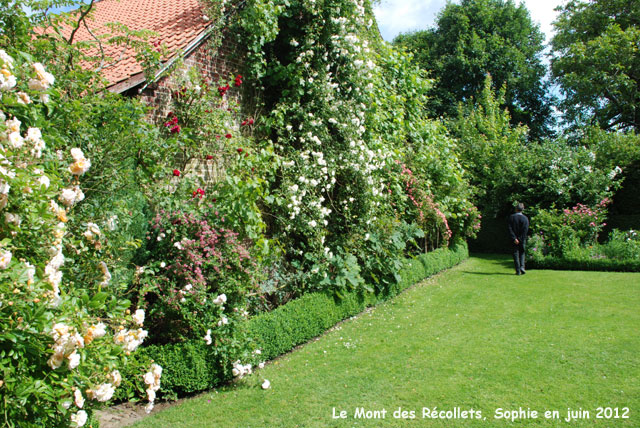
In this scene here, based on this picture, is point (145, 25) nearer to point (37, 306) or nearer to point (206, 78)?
point (206, 78)

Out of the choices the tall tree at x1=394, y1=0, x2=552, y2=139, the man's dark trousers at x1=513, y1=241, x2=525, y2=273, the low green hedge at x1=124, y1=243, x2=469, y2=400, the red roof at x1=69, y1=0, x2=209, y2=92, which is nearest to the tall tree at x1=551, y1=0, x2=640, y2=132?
the tall tree at x1=394, y1=0, x2=552, y2=139

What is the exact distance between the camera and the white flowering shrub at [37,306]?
6.75 ft

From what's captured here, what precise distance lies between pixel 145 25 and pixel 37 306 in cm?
773

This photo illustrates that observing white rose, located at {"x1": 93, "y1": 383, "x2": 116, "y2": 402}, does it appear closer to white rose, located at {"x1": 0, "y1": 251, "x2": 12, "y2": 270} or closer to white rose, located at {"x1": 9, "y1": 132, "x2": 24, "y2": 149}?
white rose, located at {"x1": 0, "y1": 251, "x2": 12, "y2": 270}

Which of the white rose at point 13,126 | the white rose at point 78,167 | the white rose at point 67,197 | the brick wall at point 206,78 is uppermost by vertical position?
the brick wall at point 206,78

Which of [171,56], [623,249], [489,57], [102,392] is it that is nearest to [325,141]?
[171,56]

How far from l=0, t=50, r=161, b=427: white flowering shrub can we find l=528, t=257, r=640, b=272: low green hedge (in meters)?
11.9

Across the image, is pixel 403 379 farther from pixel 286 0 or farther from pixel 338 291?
pixel 286 0

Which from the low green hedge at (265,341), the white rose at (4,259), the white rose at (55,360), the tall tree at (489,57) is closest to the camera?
the white rose at (4,259)

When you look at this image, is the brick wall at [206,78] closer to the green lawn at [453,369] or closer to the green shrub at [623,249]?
the green lawn at [453,369]

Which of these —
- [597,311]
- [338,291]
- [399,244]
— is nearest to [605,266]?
[597,311]

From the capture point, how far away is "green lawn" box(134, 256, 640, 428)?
397 cm

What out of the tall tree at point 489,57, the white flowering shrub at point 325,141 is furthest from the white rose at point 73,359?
the tall tree at point 489,57

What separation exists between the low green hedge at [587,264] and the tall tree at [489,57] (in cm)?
1610
